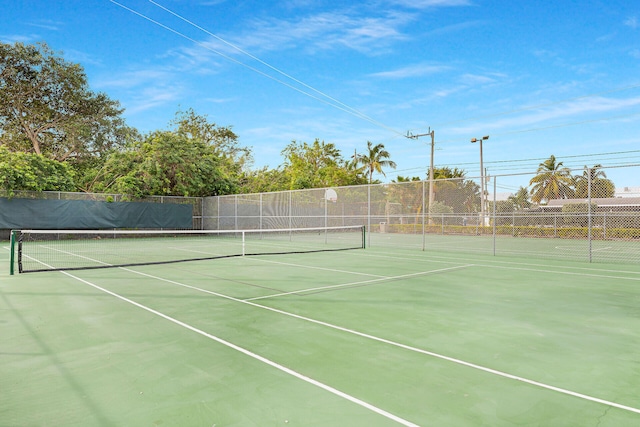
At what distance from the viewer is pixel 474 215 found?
64.1 feet

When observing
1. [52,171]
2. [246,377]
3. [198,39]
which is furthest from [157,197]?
[246,377]

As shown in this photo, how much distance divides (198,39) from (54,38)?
16702mm

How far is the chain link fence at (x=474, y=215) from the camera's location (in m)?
16.4

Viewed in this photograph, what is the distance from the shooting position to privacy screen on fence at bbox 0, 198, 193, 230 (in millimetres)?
20812

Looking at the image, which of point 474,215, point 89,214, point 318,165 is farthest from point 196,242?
point 318,165

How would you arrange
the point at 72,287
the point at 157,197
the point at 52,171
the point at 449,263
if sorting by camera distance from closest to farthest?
the point at 72,287 < the point at 449,263 < the point at 52,171 < the point at 157,197

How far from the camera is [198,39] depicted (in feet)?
61.0

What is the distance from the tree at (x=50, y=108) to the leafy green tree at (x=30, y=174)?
26.4 ft

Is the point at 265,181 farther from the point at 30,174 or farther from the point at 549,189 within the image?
the point at 549,189

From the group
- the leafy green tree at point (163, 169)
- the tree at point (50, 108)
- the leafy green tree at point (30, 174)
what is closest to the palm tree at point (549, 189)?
the leafy green tree at point (163, 169)

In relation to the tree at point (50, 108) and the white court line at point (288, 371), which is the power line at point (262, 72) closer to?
the white court line at point (288, 371)

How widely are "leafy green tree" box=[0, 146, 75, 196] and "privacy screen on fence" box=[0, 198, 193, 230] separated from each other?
813 mm

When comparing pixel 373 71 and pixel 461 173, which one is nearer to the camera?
pixel 373 71

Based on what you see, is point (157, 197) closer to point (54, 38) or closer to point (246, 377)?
point (54, 38)
